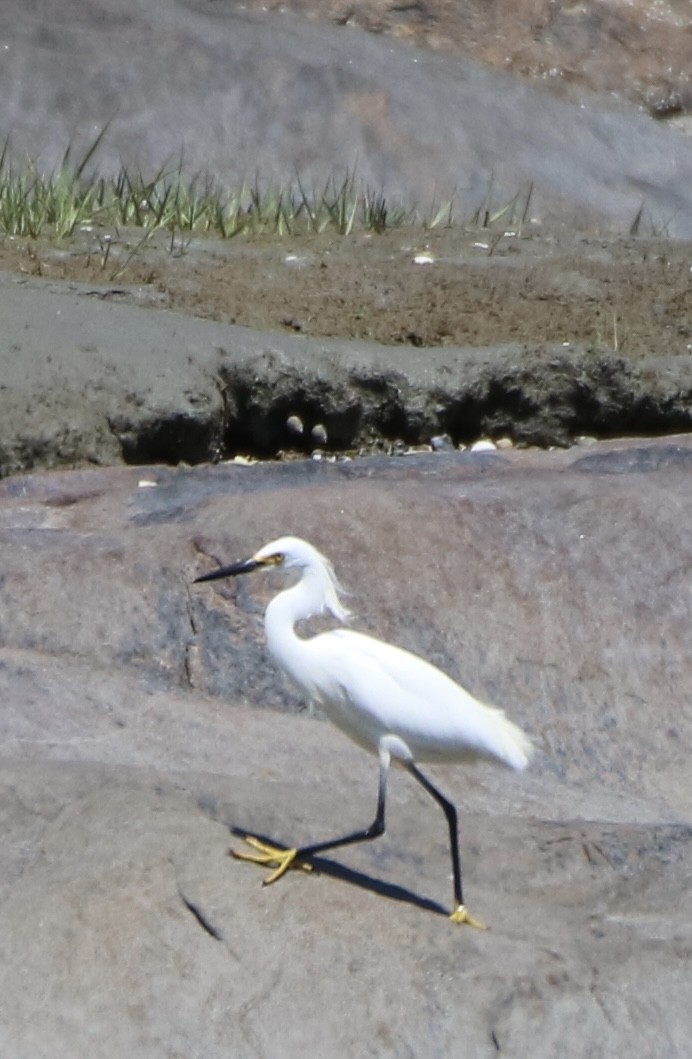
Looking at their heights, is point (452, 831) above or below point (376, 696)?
below

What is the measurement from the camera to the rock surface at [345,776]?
3736 millimetres

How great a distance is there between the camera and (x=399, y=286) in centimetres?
929

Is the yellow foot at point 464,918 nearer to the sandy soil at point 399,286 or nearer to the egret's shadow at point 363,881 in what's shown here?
the egret's shadow at point 363,881

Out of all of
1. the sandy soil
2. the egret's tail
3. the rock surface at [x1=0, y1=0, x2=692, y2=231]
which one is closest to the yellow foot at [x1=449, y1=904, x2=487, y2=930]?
the egret's tail

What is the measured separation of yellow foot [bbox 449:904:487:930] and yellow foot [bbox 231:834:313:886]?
32 centimetres

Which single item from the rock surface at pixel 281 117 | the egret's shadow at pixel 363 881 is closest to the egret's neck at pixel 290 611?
the egret's shadow at pixel 363 881

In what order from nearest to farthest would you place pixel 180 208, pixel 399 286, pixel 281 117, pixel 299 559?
pixel 299 559 → pixel 399 286 → pixel 180 208 → pixel 281 117

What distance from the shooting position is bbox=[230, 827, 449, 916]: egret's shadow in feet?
13.5

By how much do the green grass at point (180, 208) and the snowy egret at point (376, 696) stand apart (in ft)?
18.1

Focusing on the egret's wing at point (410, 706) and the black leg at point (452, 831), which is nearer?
the black leg at point (452, 831)

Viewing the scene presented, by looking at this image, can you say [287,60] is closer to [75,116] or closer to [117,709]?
[75,116]

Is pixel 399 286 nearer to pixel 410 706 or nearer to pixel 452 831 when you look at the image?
pixel 410 706

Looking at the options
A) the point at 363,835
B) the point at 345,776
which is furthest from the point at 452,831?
the point at 345,776

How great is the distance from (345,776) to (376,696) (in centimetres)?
66
